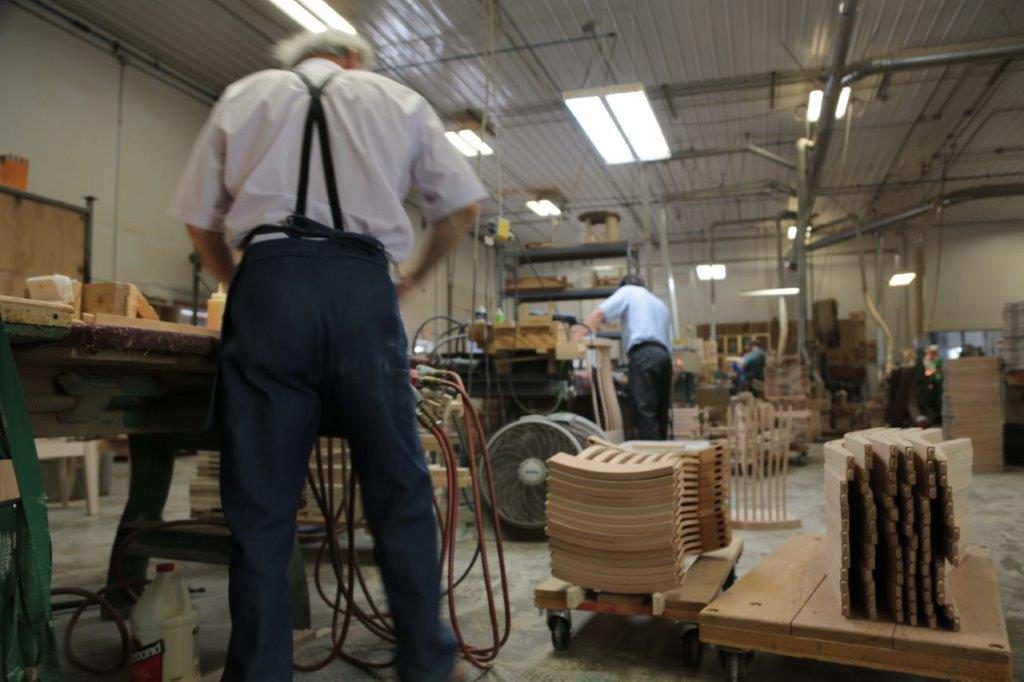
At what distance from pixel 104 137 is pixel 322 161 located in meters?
8.19

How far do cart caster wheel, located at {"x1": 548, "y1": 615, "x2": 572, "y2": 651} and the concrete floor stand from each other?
0.03 m

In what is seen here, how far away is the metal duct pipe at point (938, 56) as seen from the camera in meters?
8.03

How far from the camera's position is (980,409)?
8.30 m

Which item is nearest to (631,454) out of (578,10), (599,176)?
(578,10)

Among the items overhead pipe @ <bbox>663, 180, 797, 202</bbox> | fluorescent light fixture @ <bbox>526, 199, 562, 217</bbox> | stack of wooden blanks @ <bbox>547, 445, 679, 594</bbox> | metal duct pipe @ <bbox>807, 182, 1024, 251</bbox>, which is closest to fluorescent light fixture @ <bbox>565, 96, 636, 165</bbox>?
stack of wooden blanks @ <bbox>547, 445, 679, 594</bbox>

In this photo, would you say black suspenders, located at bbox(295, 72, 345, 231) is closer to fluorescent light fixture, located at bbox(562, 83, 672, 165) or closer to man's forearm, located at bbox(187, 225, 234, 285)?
man's forearm, located at bbox(187, 225, 234, 285)

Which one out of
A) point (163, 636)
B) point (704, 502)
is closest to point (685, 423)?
point (704, 502)

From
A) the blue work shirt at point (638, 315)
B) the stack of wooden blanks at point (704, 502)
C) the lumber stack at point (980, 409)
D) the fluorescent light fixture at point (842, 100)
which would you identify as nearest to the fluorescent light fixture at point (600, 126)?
the blue work shirt at point (638, 315)

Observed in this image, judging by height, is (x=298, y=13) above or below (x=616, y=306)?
above

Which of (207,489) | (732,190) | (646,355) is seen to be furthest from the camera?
(732,190)

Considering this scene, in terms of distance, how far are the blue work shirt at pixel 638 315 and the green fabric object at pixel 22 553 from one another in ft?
16.9

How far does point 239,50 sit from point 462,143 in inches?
126

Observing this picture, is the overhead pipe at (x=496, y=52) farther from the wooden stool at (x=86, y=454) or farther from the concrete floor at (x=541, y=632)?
the concrete floor at (x=541, y=632)

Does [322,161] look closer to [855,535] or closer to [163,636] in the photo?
[163,636]
